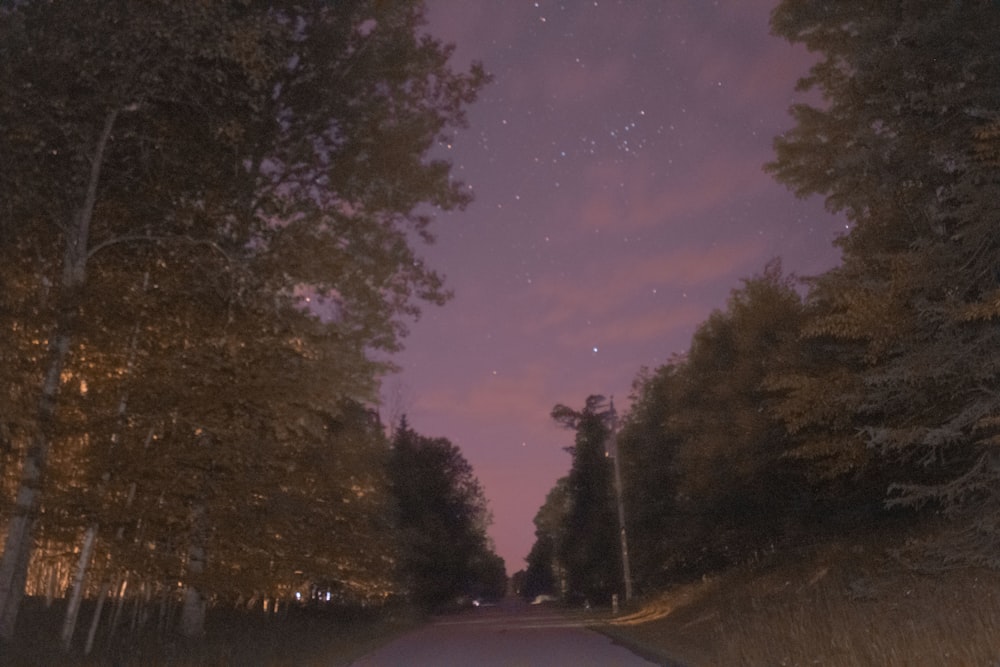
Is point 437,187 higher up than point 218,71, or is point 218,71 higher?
point 437,187

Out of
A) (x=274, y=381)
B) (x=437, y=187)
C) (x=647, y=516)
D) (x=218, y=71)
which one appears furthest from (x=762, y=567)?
(x=218, y=71)

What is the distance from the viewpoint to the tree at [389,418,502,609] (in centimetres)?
6212

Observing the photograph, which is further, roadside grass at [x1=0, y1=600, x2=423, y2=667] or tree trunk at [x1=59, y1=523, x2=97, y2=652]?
tree trunk at [x1=59, y1=523, x2=97, y2=652]

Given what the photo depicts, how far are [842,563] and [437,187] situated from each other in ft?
41.7

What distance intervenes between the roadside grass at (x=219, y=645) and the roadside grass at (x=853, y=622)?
6.80 metres

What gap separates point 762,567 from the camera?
30.0 metres

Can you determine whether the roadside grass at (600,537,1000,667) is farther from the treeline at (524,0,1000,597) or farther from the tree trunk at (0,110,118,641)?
the tree trunk at (0,110,118,641)

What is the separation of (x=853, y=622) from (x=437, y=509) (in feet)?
182

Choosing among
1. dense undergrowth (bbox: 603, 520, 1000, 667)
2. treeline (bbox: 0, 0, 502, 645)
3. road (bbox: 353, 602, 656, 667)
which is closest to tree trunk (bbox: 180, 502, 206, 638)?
treeline (bbox: 0, 0, 502, 645)

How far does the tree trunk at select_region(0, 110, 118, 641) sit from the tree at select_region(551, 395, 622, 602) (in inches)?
1777

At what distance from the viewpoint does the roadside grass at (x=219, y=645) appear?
12.1 meters

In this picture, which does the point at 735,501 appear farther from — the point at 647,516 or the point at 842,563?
the point at 647,516

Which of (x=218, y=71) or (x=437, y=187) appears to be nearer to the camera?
(x=218, y=71)

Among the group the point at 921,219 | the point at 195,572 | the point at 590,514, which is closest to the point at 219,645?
the point at 195,572
